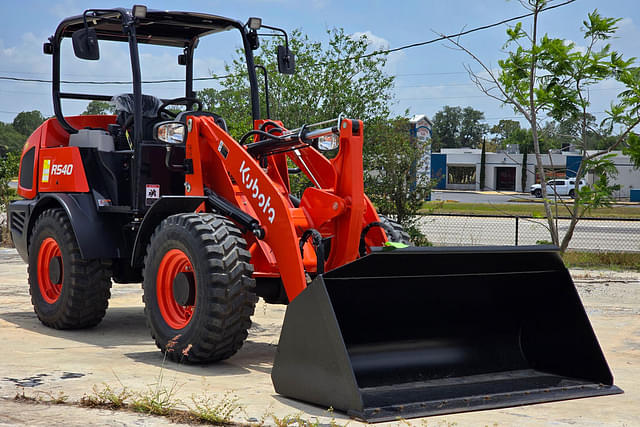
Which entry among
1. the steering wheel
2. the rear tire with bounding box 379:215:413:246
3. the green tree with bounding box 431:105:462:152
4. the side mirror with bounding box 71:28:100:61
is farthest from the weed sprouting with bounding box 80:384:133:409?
the green tree with bounding box 431:105:462:152

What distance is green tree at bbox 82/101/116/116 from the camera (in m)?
8.63

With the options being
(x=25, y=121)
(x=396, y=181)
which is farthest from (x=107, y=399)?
(x=25, y=121)

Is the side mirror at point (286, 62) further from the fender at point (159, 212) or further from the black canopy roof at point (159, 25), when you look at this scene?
the fender at point (159, 212)

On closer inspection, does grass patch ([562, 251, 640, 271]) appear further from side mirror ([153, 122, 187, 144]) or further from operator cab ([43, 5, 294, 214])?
side mirror ([153, 122, 187, 144])

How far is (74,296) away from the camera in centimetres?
773

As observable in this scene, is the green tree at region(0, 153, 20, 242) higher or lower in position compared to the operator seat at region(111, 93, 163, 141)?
lower

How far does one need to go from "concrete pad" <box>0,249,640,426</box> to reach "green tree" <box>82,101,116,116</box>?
227 centimetres

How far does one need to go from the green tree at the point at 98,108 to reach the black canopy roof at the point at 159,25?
0.71 m

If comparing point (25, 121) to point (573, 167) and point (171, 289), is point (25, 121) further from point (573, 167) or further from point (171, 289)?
point (171, 289)

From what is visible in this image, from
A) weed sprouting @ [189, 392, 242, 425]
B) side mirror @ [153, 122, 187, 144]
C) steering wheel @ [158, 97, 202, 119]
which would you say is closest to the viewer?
weed sprouting @ [189, 392, 242, 425]

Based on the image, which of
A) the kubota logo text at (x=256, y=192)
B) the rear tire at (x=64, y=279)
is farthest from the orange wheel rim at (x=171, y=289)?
the rear tire at (x=64, y=279)

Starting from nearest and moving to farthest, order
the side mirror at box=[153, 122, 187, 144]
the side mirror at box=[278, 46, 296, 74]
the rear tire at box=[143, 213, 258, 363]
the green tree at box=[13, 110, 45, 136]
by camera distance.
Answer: the rear tire at box=[143, 213, 258, 363] → the side mirror at box=[153, 122, 187, 144] → the side mirror at box=[278, 46, 296, 74] → the green tree at box=[13, 110, 45, 136]

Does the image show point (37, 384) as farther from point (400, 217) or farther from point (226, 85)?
point (226, 85)

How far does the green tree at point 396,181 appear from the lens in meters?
14.7
